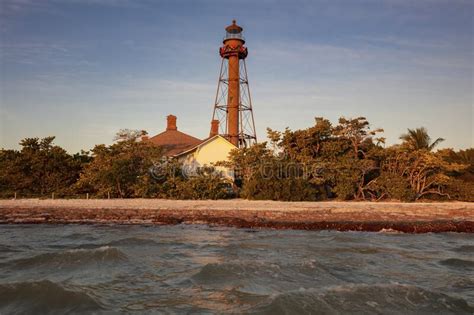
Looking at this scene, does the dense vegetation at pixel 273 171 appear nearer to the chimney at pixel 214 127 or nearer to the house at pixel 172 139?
the house at pixel 172 139

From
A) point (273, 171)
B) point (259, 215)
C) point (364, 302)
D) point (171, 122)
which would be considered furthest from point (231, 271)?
point (171, 122)

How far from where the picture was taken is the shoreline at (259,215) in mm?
15766

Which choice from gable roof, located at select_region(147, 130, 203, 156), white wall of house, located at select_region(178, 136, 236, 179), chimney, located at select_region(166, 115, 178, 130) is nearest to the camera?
white wall of house, located at select_region(178, 136, 236, 179)

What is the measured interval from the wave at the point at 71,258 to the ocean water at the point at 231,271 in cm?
3

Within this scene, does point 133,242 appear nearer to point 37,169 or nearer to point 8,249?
point 8,249

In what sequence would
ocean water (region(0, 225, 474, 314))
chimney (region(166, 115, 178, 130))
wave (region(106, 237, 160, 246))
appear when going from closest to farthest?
ocean water (region(0, 225, 474, 314)), wave (region(106, 237, 160, 246)), chimney (region(166, 115, 178, 130))

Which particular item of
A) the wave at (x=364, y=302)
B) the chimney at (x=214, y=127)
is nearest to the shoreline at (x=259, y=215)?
the wave at (x=364, y=302)

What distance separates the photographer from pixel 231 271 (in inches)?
375

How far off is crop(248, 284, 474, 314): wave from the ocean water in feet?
0.06

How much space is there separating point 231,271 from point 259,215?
25.1 feet

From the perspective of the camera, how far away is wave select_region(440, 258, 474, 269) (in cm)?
1058

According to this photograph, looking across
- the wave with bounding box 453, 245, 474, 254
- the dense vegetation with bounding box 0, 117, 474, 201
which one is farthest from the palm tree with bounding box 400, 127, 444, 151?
the wave with bounding box 453, 245, 474, 254

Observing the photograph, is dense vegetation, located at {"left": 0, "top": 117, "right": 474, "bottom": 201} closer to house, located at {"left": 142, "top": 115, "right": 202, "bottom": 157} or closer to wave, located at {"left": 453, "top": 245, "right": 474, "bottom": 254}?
house, located at {"left": 142, "top": 115, "right": 202, "bottom": 157}

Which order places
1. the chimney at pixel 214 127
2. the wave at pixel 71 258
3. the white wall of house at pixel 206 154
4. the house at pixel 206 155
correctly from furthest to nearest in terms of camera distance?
the chimney at pixel 214 127
the white wall of house at pixel 206 154
the house at pixel 206 155
the wave at pixel 71 258
